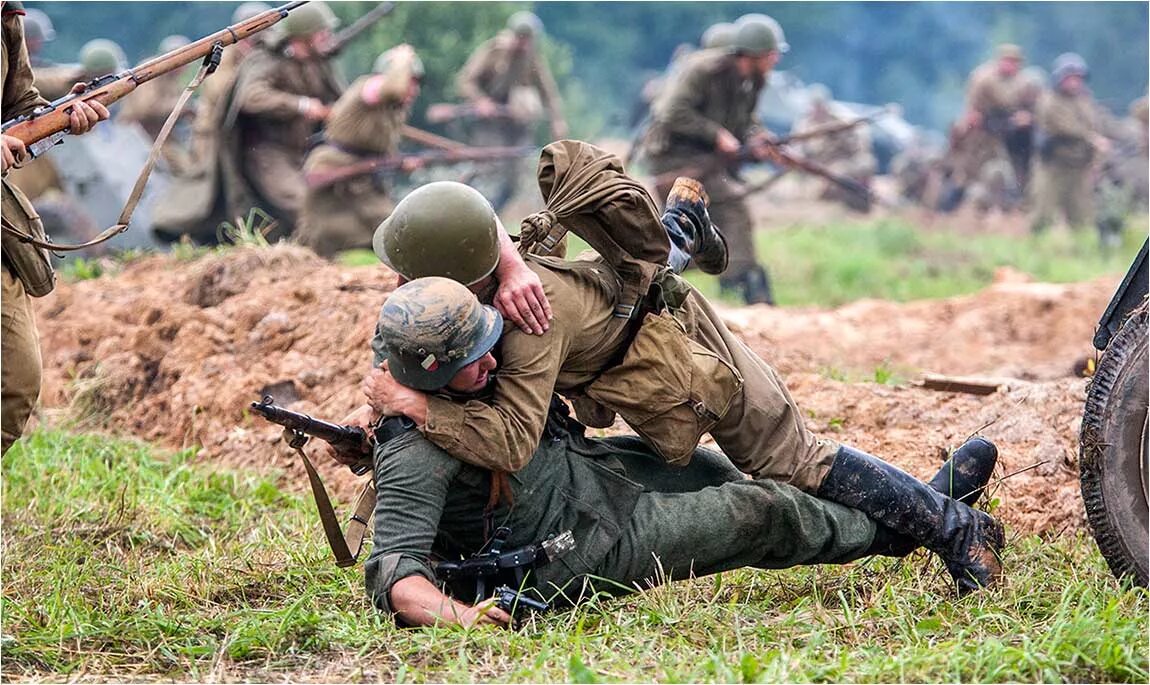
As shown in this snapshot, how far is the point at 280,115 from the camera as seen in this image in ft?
34.9

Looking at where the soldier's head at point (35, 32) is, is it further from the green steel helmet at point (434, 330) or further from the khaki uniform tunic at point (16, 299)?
A: the green steel helmet at point (434, 330)

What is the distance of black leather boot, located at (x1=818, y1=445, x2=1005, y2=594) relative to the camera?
13.6 feet

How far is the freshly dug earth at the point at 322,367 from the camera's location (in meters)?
5.51

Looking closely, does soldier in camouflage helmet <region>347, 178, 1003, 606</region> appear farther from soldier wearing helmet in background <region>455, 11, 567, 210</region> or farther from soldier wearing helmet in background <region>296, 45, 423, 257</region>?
soldier wearing helmet in background <region>455, 11, 567, 210</region>

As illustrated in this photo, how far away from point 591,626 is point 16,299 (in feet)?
6.19

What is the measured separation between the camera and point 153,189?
1338 centimetres

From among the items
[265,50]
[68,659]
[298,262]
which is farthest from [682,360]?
[265,50]

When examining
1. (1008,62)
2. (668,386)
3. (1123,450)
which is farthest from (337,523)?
(1008,62)

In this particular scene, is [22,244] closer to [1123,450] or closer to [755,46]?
[1123,450]

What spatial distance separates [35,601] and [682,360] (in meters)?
1.88

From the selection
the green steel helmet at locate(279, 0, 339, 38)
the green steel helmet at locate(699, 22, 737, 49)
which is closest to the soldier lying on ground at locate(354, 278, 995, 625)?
the green steel helmet at locate(279, 0, 339, 38)

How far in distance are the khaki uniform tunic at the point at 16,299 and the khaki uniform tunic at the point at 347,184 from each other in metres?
5.91

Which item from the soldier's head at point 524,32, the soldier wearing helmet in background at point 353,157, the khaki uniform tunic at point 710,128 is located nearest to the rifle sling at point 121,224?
the soldier wearing helmet in background at point 353,157

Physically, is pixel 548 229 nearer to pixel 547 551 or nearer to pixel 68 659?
pixel 547 551
